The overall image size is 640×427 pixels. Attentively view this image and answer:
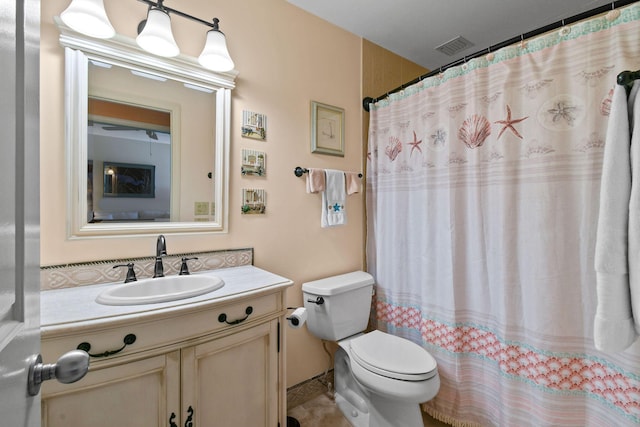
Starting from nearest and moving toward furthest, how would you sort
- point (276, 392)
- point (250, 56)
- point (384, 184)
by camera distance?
point (276, 392)
point (250, 56)
point (384, 184)

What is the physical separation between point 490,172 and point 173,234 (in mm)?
1582

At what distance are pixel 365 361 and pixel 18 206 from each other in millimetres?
1370

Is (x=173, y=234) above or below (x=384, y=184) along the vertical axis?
below

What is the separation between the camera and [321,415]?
1.58 metres

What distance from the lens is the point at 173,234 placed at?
1.31 metres

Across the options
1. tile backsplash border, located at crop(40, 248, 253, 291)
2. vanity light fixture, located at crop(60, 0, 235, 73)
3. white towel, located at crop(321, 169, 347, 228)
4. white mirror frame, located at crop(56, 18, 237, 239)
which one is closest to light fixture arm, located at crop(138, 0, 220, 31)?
vanity light fixture, located at crop(60, 0, 235, 73)

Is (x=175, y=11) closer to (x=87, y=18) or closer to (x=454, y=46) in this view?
(x=87, y=18)

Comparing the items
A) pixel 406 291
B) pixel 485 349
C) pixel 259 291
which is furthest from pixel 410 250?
pixel 259 291

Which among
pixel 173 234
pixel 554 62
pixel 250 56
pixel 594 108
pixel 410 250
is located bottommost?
pixel 410 250

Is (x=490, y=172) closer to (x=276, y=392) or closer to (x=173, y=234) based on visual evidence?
(x=276, y=392)

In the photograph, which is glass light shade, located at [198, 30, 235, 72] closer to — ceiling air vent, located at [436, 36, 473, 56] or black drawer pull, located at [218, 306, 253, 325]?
black drawer pull, located at [218, 306, 253, 325]

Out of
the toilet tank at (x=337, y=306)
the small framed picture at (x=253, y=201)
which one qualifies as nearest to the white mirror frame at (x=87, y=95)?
the small framed picture at (x=253, y=201)

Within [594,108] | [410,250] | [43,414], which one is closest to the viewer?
[43,414]

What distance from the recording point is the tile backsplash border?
3.44 feet
